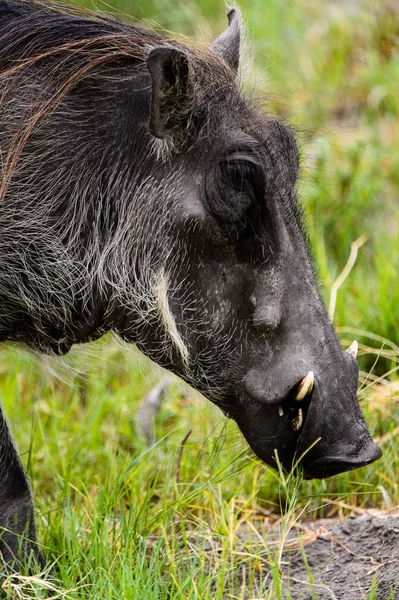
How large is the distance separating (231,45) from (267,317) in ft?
3.17

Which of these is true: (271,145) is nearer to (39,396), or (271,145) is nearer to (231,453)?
(231,453)

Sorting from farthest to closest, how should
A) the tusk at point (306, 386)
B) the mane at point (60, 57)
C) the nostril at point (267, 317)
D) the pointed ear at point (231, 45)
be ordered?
the pointed ear at point (231, 45), the mane at point (60, 57), the nostril at point (267, 317), the tusk at point (306, 386)

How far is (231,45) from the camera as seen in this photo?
3307 millimetres

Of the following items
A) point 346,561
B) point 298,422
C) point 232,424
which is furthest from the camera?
point 232,424

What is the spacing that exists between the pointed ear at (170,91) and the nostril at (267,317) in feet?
1.71

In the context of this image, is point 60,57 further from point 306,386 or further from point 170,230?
point 306,386

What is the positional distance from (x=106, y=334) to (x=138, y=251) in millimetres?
485

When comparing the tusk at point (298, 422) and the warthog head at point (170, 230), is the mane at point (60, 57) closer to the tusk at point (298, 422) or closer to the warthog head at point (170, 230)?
the warthog head at point (170, 230)

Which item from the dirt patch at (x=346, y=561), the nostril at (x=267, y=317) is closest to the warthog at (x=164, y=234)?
the nostril at (x=267, y=317)

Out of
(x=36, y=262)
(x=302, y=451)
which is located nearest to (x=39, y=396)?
(x=36, y=262)

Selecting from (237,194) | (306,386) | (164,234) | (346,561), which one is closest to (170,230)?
(164,234)

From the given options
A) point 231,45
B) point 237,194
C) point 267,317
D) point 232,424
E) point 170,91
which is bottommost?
point 232,424

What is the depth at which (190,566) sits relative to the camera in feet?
9.58

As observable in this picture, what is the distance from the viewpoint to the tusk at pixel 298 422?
277cm
